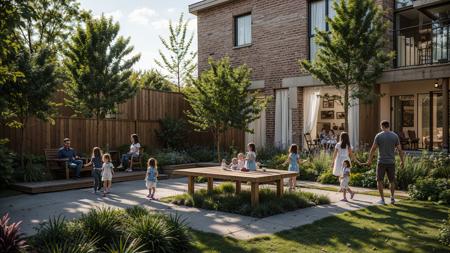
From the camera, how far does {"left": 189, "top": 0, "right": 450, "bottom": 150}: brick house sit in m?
15.5

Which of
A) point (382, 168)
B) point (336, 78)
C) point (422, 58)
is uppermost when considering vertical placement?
point (422, 58)

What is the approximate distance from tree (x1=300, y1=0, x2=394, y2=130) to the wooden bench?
799 cm

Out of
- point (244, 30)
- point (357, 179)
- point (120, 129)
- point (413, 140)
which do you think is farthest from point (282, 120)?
point (120, 129)

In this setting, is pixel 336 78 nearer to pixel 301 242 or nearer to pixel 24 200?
pixel 301 242

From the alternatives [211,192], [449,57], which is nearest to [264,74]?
[449,57]

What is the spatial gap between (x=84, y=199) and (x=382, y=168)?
6.90 m

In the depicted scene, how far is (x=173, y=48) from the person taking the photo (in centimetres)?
2791

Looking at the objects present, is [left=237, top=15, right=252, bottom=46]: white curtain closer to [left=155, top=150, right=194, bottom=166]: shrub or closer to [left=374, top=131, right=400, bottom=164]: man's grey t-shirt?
[left=155, top=150, right=194, bottom=166]: shrub

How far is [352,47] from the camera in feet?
41.9

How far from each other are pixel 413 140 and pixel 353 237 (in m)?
11.8

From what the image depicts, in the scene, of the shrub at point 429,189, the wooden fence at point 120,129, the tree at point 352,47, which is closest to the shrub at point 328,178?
the tree at point 352,47

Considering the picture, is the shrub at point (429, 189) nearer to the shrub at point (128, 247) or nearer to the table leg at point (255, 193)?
the table leg at point (255, 193)

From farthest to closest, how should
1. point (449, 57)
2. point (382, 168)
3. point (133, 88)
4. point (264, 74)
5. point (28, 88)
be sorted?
1. point (264, 74)
2. point (133, 88)
3. point (449, 57)
4. point (28, 88)
5. point (382, 168)

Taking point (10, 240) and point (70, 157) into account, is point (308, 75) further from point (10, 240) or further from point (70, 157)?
point (10, 240)
